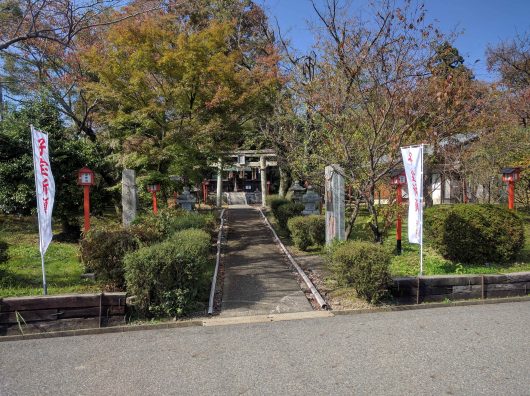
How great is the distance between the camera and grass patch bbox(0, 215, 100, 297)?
659 centimetres

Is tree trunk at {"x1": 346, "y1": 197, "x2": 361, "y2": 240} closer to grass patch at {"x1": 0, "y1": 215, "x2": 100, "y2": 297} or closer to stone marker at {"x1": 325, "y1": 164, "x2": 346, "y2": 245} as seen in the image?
stone marker at {"x1": 325, "y1": 164, "x2": 346, "y2": 245}

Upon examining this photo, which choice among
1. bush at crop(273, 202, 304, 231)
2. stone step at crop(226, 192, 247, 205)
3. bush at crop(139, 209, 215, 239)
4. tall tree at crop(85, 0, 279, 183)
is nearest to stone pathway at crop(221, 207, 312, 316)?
bush at crop(273, 202, 304, 231)

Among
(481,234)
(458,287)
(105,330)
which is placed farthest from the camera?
(481,234)

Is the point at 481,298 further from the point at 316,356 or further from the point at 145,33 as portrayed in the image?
the point at 145,33

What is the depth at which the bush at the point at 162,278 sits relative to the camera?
5.37 m

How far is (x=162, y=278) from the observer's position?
543 centimetres

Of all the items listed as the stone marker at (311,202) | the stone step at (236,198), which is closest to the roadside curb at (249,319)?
the stone marker at (311,202)

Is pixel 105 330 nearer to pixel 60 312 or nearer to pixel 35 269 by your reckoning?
pixel 60 312

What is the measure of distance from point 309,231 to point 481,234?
13.1 feet

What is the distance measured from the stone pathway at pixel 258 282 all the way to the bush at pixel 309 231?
2.16 ft

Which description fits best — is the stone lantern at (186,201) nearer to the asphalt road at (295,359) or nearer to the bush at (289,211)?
the bush at (289,211)

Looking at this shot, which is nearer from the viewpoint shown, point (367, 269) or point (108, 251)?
point (367, 269)

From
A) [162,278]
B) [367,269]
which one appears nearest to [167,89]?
[162,278]

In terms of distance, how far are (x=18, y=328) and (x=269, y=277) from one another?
420 cm
